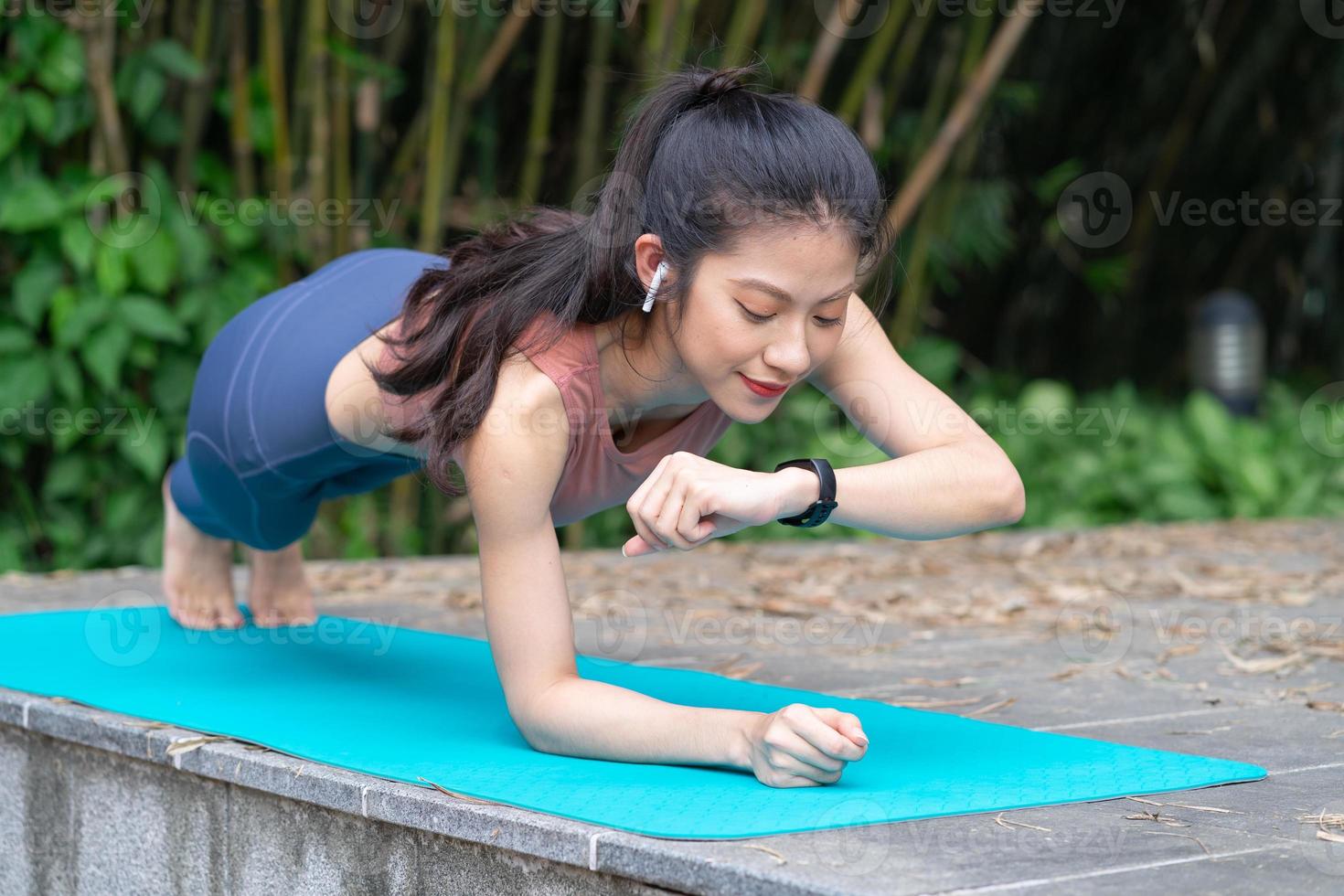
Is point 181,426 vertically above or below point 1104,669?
above

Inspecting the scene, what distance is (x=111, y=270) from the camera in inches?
156

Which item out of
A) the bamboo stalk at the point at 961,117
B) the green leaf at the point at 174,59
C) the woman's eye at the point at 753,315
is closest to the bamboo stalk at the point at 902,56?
the bamboo stalk at the point at 961,117

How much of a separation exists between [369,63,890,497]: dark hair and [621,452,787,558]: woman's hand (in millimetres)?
258

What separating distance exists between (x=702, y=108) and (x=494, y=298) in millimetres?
341

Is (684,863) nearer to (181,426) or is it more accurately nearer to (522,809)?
(522,809)

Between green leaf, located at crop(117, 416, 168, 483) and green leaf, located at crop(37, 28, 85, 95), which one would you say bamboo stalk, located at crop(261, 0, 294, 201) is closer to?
green leaf, located at crop(37, 28, 85, 95)

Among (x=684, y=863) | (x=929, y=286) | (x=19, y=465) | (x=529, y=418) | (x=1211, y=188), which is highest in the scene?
(x=1211, y=188)

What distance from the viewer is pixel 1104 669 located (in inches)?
97.7

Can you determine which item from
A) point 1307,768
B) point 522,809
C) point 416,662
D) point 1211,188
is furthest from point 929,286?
point 522,809

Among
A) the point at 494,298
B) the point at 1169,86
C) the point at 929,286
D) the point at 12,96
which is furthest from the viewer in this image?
the point at 1169,86

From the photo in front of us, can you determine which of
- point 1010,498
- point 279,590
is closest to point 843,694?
point 1010,498

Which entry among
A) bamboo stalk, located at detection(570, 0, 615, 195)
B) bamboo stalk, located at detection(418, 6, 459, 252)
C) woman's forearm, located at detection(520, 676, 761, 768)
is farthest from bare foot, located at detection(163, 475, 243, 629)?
bamboo stalk, located at detection(570, 0, 615, 195)

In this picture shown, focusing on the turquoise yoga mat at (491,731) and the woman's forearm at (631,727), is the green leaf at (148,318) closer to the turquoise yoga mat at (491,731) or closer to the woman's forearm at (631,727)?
the turquoise yoga mat at (491,731)

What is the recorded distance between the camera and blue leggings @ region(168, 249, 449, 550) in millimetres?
2242
